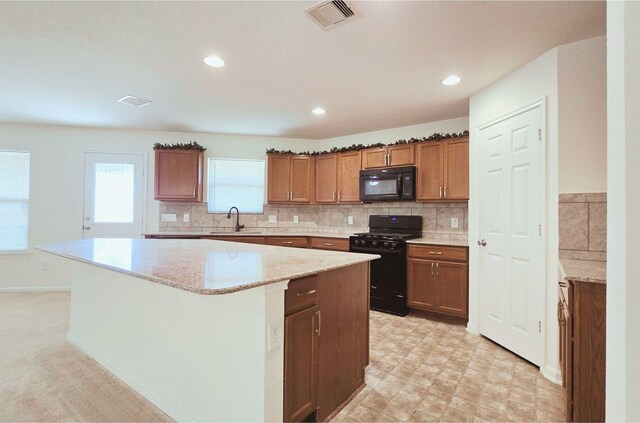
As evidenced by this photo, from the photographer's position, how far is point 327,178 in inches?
185

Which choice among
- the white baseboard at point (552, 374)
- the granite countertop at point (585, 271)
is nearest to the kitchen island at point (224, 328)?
the granite countertop at point (585, 271)

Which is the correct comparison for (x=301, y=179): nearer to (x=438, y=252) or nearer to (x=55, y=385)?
(x=438, y=252)

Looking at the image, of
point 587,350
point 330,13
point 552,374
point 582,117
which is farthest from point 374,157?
point 587,350

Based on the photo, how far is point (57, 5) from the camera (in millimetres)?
1873

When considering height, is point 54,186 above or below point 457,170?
below

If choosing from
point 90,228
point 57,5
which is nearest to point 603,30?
point 57,5

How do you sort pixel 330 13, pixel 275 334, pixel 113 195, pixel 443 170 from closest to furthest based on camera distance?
pixel 275 334 → pixel 330 13 → pixel 443 170 → pixel 113 195

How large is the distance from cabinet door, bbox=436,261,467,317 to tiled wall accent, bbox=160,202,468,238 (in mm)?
797

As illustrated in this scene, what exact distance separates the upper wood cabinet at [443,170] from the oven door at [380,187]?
0.84 feet

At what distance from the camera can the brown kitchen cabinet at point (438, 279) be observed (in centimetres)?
328

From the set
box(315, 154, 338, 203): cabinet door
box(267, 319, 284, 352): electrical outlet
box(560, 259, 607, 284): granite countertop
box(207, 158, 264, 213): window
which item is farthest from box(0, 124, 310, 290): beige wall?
box(560, 259, 607, 284): granite countertop

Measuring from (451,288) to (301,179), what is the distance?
2.61 m

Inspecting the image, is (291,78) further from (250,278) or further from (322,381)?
(322,381)

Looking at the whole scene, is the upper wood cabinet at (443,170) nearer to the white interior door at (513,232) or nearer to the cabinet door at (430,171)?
the cabinet door at (430,171)
